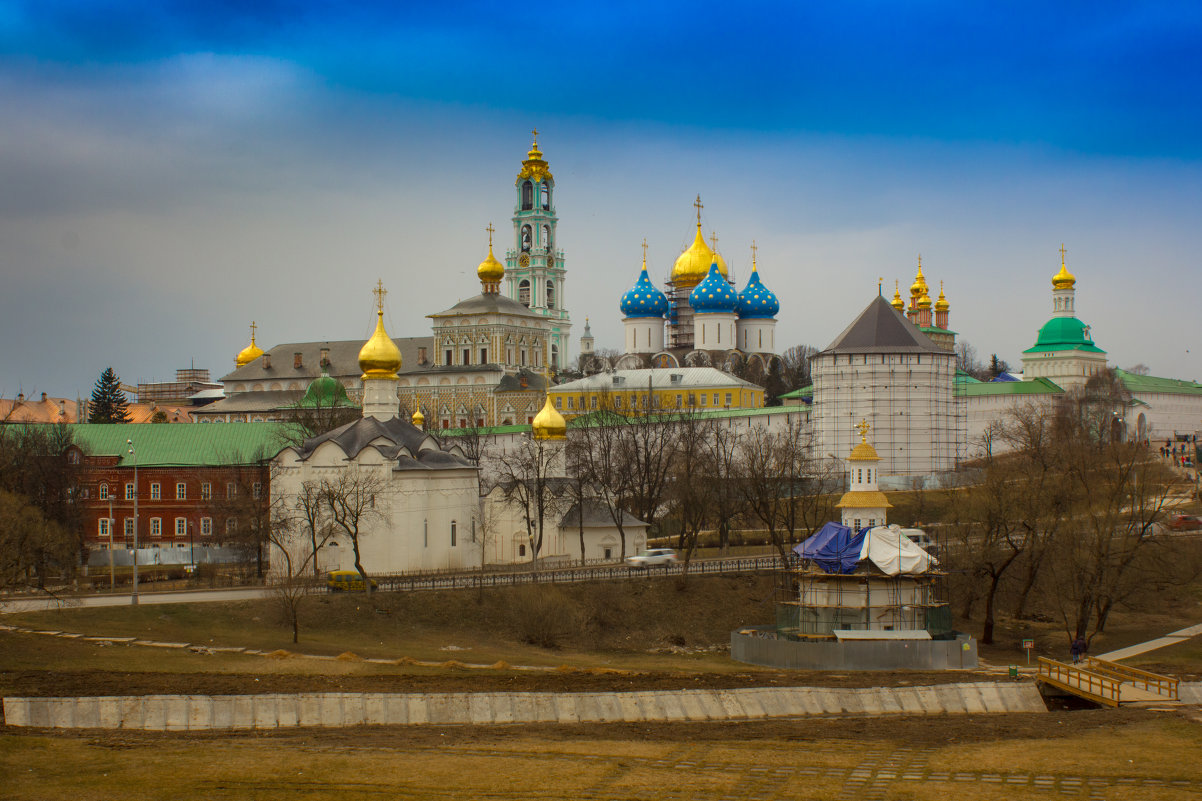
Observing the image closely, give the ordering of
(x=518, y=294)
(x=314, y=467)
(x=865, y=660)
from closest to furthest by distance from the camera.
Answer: (x=865, y=660) < (x=314, y=467) < (x=518, y=294)

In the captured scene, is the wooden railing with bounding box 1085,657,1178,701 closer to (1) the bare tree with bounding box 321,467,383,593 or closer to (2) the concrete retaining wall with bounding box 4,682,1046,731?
(2) the concrete retaining wall with bounding box 4,682,1046,731

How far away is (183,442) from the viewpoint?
62.6 meters

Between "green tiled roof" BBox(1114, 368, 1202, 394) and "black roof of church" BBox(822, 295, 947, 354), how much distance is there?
81.2 feet

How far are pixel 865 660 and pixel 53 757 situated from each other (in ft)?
69.0

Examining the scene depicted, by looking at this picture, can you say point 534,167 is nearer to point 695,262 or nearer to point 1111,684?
point 695,262

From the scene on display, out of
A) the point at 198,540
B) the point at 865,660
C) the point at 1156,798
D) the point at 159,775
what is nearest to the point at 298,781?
the point at 159,775

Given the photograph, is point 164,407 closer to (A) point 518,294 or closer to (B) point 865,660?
(A) point 518,294

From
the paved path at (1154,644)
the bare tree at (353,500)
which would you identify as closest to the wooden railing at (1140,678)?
the paved path at (1154,644)

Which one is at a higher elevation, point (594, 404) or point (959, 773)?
point (594, 404)

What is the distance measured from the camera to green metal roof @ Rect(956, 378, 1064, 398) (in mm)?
83812

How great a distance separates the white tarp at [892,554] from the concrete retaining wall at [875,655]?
1.93 m

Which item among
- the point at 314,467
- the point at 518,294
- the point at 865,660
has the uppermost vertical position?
the point at 518,294

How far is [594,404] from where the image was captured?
9256cm

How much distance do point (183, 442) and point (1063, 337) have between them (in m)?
59.9
